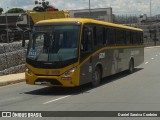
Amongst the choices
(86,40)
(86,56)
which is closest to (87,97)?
(86,56)

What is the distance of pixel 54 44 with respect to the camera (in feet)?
52.8

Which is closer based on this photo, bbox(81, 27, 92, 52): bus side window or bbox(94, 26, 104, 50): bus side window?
bbox(81, 27, 92, 52): bus side window

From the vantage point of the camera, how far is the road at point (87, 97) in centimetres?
1241

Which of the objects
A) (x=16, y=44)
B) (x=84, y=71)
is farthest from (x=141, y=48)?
(x=84, y=71)

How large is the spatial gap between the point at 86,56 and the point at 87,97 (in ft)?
7.59

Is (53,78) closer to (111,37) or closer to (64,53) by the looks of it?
(64,53)

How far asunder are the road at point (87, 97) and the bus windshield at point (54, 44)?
135 cm

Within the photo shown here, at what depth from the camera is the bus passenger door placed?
16.2 metres

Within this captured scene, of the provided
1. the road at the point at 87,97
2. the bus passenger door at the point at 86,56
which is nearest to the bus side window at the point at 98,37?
the bus passenger door at the point at 86,56

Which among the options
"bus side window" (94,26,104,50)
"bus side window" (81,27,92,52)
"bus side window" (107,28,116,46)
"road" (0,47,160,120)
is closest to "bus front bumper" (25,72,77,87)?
"road" (0,47,160,120)

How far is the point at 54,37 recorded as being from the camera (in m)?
16.2

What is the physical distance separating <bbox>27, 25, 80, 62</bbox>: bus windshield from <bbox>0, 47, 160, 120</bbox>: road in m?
1.35

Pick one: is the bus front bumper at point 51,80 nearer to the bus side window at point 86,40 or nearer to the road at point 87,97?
the road at point 87,97

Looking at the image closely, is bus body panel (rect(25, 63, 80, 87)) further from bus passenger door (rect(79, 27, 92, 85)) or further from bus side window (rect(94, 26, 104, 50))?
bus side window (rect(94, 26, 104, 50))
